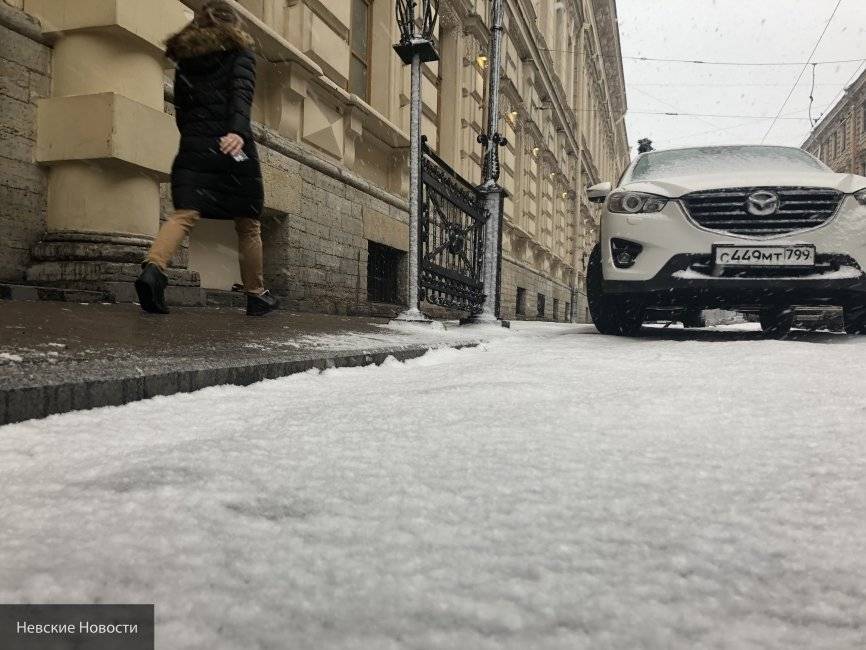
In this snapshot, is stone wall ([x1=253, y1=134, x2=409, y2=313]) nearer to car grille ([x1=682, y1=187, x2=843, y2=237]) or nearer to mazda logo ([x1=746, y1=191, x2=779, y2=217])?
car grille ([x1=682, y1=187, x2=843, y2=237])

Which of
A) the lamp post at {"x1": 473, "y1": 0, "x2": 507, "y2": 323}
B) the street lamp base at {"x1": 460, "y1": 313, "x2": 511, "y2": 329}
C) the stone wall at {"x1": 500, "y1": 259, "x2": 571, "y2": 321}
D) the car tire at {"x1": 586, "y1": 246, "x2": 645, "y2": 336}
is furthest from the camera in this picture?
the stone wall at {"x1": 500, "y1": 259, "x2": 571, "y2": 321}

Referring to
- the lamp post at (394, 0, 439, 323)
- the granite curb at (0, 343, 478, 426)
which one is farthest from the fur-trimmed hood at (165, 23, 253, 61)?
the granite curb at (0, 343, 478, 426)

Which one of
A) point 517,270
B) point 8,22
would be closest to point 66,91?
point 8,22

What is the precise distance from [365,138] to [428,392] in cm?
548

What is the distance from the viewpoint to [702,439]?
111 cm

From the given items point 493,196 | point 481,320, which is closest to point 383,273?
point 493,196

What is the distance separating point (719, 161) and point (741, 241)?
0.97 meters

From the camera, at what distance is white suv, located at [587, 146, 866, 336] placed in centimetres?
331

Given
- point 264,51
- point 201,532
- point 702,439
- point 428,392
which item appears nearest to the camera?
point 201,532

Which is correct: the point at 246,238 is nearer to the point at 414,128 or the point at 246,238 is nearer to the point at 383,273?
the point at 414,128

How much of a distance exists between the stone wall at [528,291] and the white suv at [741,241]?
215 inches

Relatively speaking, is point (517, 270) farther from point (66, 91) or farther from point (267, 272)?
point (66, 91)

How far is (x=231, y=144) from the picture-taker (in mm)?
→ 2936

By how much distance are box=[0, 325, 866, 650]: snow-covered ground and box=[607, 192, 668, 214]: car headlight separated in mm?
2377
